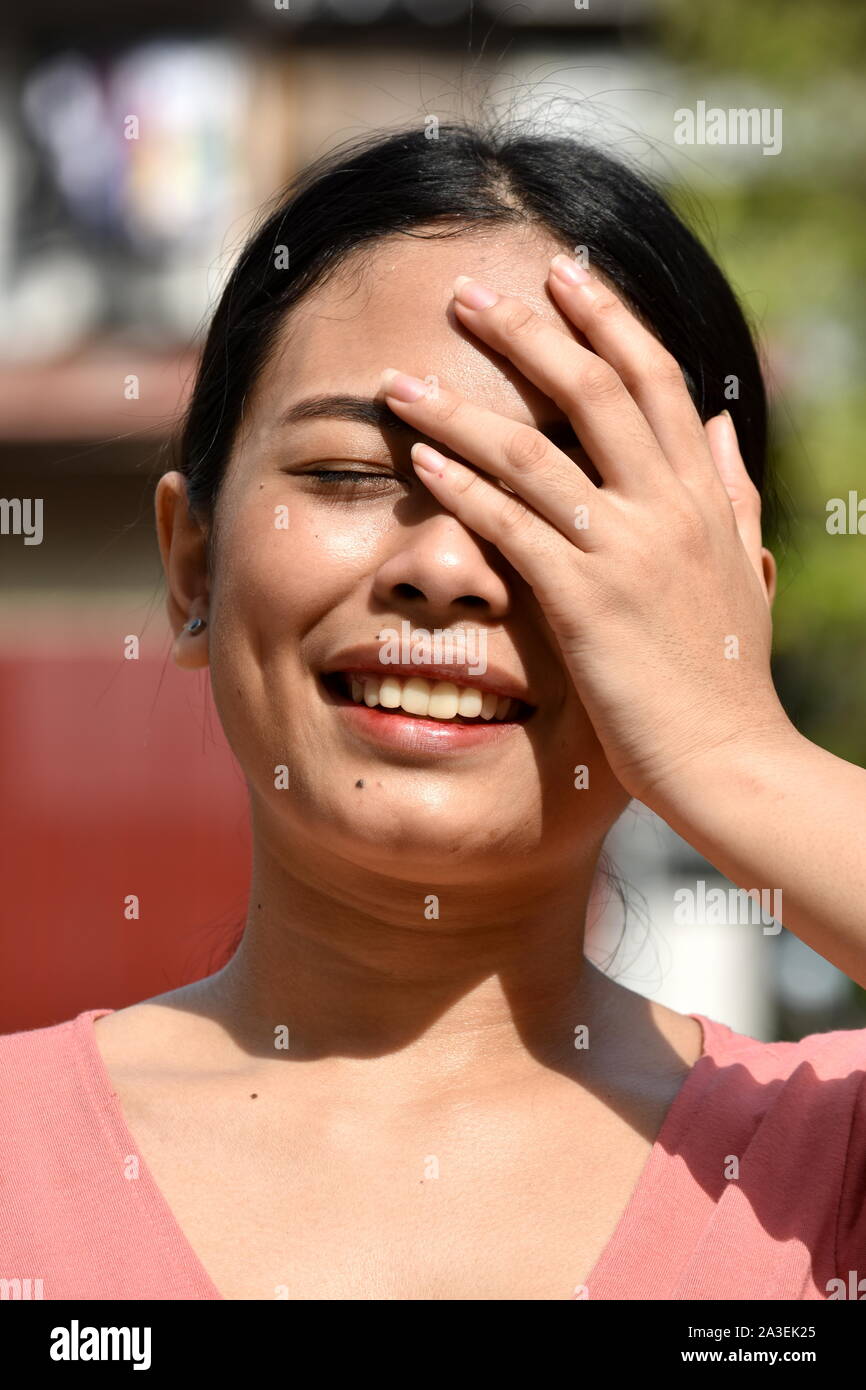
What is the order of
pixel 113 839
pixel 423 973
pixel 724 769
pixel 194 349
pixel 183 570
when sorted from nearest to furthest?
1. pixel 724 769
2. pixel 423 973
3. pixel 183 570
4. pixel 113 839
5. pixel 194 349

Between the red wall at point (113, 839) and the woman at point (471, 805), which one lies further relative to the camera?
the red wall at point (113, 839)

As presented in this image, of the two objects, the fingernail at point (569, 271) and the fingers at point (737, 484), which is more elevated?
the fingernail at point (569, 271)

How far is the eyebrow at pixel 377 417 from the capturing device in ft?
6.77

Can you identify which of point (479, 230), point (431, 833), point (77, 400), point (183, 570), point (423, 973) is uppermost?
point (77, 400)

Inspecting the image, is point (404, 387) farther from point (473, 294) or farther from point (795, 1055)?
Result: point (795, 1055)

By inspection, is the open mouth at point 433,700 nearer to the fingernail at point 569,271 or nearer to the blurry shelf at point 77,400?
the fingernail at point 569,271

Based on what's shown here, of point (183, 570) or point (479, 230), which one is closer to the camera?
point (479, 230)

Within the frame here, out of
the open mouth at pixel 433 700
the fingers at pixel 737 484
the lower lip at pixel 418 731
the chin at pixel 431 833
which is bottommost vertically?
the chin at pixel 431 833

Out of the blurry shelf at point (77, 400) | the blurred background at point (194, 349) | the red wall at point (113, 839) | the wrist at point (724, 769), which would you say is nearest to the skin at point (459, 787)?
the wrist at point (724, 769)

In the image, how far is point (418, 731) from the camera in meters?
2.04

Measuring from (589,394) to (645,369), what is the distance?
9cm

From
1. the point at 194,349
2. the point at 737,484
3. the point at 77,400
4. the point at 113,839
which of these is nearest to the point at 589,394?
the point at 737,484

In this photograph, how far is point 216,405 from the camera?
245cm

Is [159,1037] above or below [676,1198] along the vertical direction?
above
